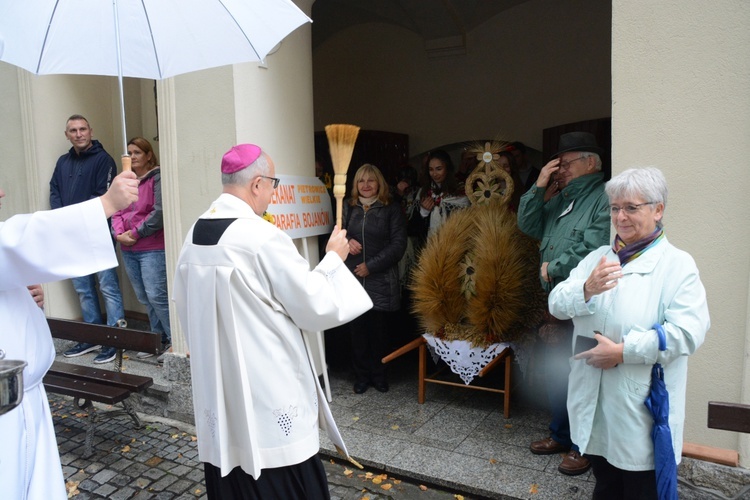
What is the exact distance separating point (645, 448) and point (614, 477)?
0.98 feet

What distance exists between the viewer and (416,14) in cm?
802

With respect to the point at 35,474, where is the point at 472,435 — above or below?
below

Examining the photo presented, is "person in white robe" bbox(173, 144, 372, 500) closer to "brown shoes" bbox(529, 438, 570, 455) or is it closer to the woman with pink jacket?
"brown shoes" bbox(529, 438, 570, 455)

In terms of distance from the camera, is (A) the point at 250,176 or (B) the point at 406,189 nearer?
(A) the point at 250,176

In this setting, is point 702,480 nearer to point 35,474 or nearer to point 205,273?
point 205,273

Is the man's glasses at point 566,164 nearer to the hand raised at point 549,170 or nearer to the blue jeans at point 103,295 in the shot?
the hand raised at point 549,170

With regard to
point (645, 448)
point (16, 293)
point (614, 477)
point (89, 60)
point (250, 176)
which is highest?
point (89, 60)

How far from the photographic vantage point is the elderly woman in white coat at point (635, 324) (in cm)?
241

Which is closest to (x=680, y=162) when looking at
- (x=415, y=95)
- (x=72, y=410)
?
(x=72, y=410)

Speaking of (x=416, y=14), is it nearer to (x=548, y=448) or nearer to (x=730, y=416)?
(x=548, y=448)

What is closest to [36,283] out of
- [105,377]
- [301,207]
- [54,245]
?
[54,245]

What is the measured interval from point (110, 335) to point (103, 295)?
6.58ft

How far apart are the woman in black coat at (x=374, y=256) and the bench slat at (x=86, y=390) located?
6.35ft

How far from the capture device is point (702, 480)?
323 centimetres
